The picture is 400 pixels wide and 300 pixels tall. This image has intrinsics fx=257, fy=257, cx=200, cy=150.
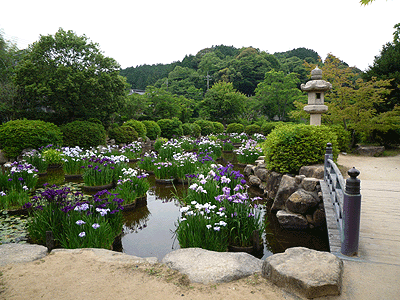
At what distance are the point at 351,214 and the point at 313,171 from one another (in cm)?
328

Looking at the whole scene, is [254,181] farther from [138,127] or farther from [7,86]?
[7,86]

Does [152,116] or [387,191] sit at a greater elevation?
[152,116]

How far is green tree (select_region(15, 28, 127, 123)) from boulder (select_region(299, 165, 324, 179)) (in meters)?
10.7

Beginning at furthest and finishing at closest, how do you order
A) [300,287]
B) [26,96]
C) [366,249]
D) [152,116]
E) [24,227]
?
[152,116] → [26,96] → [24,227] → [366,249] → [300,287]

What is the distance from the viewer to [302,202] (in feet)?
16.8

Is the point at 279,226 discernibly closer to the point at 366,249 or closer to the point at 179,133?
the point at 366,249

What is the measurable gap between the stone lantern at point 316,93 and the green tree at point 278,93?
20.3 m

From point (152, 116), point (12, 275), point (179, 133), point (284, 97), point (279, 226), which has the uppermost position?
point (284, 97)

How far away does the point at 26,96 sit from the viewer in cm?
1244

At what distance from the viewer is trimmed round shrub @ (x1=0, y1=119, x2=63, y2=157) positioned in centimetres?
1022

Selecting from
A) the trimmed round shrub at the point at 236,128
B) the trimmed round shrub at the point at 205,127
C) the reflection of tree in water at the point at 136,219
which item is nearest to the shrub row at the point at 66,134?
the reflection of tree in water at the point at 136,219

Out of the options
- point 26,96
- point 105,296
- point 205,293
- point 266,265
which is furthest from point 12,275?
point 26,96

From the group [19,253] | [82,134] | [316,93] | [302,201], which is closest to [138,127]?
[82,134]

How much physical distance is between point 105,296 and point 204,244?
1526mm
